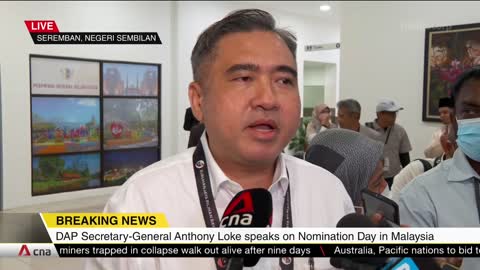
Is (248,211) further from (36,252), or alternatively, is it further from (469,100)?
(469,100)

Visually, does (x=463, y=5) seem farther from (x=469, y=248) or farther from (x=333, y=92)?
(x=333, y=92)

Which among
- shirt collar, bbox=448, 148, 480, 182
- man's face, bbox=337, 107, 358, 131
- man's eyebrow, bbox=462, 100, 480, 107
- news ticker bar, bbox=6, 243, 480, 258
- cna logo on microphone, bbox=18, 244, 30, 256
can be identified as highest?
man's eyebrow, bbox=462, 100, 480, 107

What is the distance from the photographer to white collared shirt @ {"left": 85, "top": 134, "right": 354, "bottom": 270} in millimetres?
829

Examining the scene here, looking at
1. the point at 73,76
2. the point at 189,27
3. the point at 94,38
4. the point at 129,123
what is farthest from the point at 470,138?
the point at 189,27

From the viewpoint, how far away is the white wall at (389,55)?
10.9 ft

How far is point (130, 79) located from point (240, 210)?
5.73m

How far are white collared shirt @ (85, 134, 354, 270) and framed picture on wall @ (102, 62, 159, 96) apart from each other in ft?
16.5

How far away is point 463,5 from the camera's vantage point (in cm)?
218

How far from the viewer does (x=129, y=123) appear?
6027mm

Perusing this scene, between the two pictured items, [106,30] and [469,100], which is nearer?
[469,100]

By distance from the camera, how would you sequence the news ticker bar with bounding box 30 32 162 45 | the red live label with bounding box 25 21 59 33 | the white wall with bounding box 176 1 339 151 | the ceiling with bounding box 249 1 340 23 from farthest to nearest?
the white wall with bounding box 176 1 339 151
the ceiling with bounding box 249 1 340 23
the red live label with bounding box 25 21 59 33
the news ticker bar with bounding box 30 32 162 45

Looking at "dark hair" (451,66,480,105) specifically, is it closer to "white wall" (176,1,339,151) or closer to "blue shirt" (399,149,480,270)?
"blue shirt" (399,149,480,270)

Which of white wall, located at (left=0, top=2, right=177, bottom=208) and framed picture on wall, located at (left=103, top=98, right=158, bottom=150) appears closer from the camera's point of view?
white wall, located at (left=0, top=2, right=177, bottom=208)

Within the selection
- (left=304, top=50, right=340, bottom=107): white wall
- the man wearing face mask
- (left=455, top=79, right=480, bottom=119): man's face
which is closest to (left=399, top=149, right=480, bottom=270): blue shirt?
the man wearing face mask
